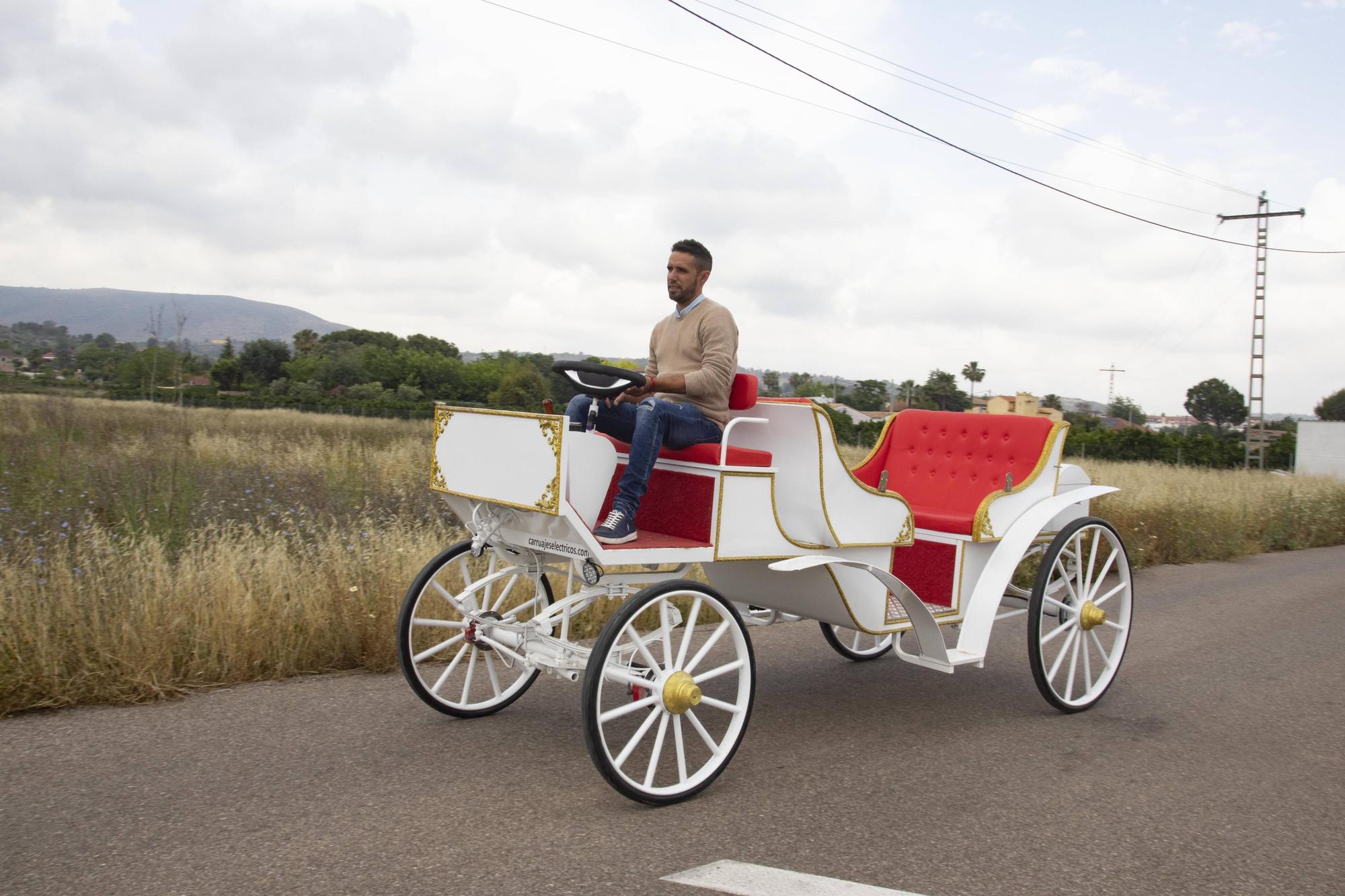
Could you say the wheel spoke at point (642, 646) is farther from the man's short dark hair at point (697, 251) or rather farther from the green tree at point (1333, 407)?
the green tree at point (1333, 407)

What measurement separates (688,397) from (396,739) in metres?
1.98

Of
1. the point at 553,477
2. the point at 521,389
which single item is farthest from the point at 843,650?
the point at 521,389

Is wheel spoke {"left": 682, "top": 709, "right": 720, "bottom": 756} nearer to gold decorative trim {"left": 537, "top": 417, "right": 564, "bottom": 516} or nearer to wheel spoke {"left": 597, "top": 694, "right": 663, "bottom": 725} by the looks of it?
wheel spoke {"left": 597, "top": 694, "right": 663, "bottom": 725}

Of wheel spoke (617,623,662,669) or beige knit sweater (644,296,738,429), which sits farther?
beige knit sweater (644,296,738,429)

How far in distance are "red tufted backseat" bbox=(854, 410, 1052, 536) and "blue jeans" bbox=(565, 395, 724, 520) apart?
1948mm

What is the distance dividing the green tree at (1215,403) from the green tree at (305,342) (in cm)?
7396

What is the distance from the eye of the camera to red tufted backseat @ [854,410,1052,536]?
237 inches

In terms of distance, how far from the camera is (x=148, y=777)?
12.6 feet

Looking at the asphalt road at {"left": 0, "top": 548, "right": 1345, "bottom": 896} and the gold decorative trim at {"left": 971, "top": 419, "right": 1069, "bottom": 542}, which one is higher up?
the gold decorative trim at {"left": 971, "top": 419, "right": 1069, "bottom": 542}

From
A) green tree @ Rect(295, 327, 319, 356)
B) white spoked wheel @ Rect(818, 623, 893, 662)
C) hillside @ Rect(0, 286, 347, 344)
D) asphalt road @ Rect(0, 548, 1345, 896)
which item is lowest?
asphalt road @ Rect(0, 548, 1345, 896)

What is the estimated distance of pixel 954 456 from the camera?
6.27 metres

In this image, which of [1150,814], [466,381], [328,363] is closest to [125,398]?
[466,381]

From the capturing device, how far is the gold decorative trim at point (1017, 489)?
536cm

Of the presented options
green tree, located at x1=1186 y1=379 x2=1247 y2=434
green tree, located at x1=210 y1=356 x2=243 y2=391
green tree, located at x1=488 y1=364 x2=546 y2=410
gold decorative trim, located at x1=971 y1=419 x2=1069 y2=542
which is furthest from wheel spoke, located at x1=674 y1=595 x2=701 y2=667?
green tree, located at x1=1186 y1=379 x2=1247 y2=434
